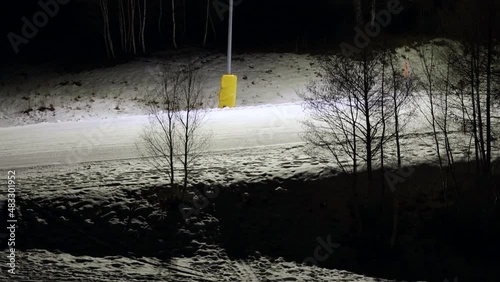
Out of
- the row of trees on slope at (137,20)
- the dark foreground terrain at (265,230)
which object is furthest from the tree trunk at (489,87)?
the row of trees on slope at (137,20)

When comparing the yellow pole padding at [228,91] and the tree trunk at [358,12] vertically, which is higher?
the tree trunk at [358,12]

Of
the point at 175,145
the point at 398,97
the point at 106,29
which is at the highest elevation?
the point at 106,29

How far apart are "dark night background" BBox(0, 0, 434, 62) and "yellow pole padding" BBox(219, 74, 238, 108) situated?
29.9 ft

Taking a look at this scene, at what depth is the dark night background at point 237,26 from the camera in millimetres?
31359

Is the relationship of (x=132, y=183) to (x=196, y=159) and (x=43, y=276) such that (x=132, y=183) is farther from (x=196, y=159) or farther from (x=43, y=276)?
(x=43, y=276)

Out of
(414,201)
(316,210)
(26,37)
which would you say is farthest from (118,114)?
(26,37)

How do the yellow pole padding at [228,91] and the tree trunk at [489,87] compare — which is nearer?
the tree trunk at [489,87]

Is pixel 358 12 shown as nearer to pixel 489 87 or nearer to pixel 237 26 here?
pixel 237 26

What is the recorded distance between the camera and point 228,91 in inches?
854

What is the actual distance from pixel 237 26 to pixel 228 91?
46.8 feet

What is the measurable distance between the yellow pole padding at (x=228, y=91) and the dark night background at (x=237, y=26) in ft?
29.9

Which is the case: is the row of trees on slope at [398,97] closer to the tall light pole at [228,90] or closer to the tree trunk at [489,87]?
the tree trunk at [489,87]

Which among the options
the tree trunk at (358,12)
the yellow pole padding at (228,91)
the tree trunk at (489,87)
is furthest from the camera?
the tree trunk at (358,12)

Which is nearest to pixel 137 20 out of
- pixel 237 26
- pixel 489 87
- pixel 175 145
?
pixel 237 26
